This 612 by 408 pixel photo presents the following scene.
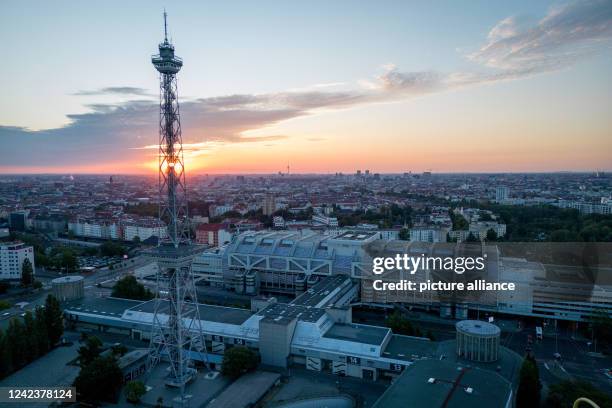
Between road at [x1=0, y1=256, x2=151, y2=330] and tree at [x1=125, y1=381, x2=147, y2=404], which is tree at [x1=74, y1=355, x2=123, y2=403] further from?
road at [x1=0, y1=256, x2=151, y2=330]

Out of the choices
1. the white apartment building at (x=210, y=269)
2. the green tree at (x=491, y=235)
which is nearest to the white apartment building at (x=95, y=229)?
the white apartment building at (x=210, y=269)

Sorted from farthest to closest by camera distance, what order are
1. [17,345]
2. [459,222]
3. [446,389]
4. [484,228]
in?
[459,222]
[484,228]
[17,345]
[446,389]

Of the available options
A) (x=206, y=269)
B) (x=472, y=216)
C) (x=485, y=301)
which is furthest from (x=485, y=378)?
(x=472, y=216)

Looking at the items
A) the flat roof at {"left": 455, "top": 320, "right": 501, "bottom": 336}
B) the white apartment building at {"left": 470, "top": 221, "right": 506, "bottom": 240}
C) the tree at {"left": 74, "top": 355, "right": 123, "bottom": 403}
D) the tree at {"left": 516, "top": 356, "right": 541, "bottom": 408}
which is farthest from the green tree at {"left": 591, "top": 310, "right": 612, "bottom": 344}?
the white apartment building at {"left": 470, "top": 221, "right": 506, "bottom": 240}

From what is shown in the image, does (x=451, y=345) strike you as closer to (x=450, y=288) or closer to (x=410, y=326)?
(x=410, y=326)

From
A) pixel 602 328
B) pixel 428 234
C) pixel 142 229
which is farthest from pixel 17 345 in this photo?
pixel 428 234

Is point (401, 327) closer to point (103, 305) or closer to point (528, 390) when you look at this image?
point (528, 390)

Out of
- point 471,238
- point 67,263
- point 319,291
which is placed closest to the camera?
point 319,291
